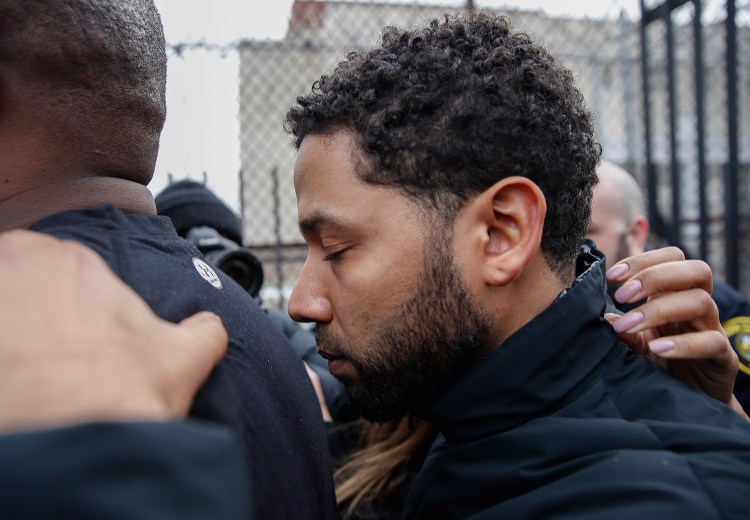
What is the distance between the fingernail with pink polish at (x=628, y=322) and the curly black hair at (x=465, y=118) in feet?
0.57

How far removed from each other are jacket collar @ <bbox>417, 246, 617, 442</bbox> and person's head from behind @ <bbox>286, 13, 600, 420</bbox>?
7 cm

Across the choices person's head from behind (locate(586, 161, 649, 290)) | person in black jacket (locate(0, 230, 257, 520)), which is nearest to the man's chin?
person in black jacket (locate(0, 230, 257, 520))

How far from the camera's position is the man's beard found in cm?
125

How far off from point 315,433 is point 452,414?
272 millimetres

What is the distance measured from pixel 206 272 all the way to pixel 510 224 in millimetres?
606

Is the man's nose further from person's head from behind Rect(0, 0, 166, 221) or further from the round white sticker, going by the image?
person's head from behind Rect(0, 0, 166, 221)

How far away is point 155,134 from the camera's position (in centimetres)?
113

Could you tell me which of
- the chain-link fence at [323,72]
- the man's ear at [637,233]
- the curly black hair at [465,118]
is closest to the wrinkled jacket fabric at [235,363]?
the curly black hair at [465,118]

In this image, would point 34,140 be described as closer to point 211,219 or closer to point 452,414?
point 452,414

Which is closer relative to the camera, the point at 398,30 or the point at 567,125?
the point at 567,125

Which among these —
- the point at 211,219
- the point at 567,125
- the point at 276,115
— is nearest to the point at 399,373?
the point at 567,125

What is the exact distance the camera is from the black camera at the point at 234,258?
2.56 meters

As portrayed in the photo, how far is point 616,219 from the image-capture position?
322cm

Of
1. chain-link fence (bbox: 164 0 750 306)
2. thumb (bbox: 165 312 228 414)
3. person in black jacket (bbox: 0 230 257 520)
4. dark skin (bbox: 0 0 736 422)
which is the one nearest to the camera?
person in black jacket (bbox: 0 230 257 520)
